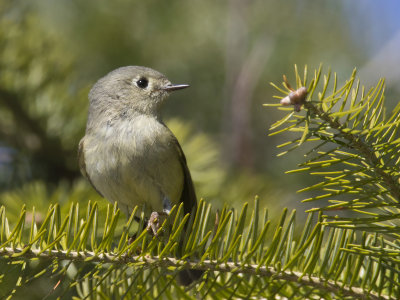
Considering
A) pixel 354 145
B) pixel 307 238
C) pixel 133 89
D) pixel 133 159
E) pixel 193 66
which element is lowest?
pixel 307 238

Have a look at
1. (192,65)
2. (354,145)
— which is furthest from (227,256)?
(192,65)

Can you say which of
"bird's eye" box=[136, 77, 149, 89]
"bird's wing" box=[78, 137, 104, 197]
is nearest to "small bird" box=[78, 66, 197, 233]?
"bird's wing" box=[78, 137, 104, 197]

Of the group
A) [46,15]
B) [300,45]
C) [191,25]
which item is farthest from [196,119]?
[46,15]

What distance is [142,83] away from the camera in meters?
2.90

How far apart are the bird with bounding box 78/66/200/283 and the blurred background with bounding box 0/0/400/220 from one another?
8 centimetres

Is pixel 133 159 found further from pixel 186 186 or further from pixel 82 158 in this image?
pixel 186 186

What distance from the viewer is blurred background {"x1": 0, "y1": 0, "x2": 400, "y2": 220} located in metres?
2.25

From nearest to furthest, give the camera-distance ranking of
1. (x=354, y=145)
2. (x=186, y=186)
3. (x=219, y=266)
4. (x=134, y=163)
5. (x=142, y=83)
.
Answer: (x=354, y=145) < (x=219, y=266) < (x=134, y=163) < (x=186, y=186) < (x=142, y=83)

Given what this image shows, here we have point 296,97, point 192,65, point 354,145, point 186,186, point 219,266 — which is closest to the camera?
point 296,97

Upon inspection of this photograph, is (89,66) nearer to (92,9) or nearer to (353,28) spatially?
(92,9)

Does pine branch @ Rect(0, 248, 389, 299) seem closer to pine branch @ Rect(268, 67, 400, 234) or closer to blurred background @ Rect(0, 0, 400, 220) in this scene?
pine branch @ Rect(268, 67, 400, 234)

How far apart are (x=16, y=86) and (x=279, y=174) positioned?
5.53 ft

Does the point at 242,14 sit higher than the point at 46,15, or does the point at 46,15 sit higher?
Answer: the point at 242,14

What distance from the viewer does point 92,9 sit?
312 cm
